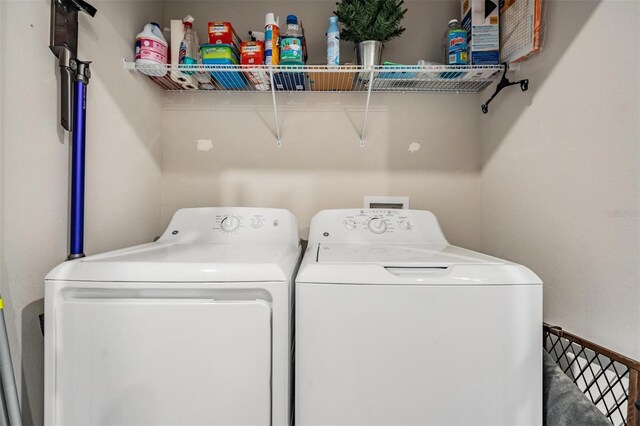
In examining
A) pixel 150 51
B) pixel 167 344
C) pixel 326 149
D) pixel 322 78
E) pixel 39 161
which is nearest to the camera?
pixel 167 344

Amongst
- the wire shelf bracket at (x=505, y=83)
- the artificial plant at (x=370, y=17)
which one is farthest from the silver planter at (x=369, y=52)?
the wire shelf bracket at (x=505, y=83)

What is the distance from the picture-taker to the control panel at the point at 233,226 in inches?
56.1

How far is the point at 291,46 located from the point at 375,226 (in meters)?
0.85

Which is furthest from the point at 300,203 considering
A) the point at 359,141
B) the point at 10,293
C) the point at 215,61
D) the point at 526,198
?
the point at 10,293

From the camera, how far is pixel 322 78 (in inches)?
61.2

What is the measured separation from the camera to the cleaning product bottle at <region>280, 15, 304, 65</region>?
4.57ft

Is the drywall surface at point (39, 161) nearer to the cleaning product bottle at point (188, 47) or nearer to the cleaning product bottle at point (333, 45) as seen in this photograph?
the cleaning product bottle at point (188, 47)

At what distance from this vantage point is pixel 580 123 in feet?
3.33

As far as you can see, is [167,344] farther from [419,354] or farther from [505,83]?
[505,83]

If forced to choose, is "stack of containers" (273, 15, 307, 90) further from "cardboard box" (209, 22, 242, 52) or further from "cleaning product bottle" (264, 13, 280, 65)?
"cardboard box" (209, 22, 242, 52)

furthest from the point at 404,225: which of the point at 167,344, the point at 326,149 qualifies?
the point at 167,344

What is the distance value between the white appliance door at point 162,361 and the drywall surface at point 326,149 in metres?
0.93

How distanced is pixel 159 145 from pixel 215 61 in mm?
571

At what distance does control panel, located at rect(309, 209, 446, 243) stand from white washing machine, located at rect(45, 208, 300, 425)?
62 cm
